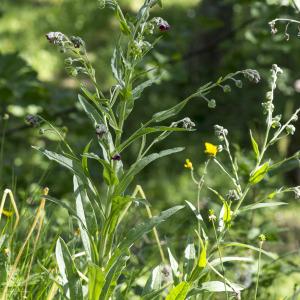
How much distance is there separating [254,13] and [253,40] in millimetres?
242

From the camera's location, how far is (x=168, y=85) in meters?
5.57

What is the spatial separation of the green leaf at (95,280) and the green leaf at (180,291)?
0.20 meters

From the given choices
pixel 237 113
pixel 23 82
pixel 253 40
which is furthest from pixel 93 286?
pixel 237 113

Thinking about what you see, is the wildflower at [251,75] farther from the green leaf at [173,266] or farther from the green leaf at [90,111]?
the green leaf at [173,266]

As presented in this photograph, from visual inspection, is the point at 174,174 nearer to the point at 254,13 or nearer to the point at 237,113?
the point at 237,113

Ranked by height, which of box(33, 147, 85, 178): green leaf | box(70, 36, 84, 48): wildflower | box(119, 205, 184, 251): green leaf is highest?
box(70, 36, 84, 48): wildflower

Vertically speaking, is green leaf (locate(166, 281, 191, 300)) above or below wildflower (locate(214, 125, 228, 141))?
below

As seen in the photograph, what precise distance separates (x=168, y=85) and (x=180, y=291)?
362cm

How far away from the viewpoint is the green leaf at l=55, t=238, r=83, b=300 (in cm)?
212

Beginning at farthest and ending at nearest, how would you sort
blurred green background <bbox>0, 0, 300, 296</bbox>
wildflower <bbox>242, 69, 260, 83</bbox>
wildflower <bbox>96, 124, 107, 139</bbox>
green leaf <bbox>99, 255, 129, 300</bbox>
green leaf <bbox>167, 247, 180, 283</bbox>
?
blurred green background <bbox>0, 0, 300, 296</bbox> → green leaf <bbox>167, 247, 180, 283</bbox> → green leaf <bbox>99, 255, 129, 300</bbox> → wildflower <bbox>242, 69, 260, 83</bbox> → wildflower <bbox>96, 124, 107, 139</bbox>

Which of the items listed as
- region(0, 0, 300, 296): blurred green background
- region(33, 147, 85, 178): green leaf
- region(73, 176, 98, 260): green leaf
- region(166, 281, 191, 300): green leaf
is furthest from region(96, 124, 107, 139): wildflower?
region(0, 0, 300, 296): blurred green background

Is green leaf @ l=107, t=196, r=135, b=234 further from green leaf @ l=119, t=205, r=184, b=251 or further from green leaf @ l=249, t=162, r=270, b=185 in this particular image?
green leaf @ l=249, t=162, r=270, b=185

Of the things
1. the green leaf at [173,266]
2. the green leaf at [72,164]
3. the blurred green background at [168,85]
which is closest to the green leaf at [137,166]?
the green leaf at [72,164]

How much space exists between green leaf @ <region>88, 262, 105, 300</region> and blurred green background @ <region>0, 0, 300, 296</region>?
81 cm
